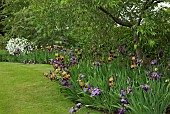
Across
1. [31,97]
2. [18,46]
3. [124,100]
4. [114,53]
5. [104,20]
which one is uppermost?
[104,20]

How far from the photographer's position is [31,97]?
6.17 meters

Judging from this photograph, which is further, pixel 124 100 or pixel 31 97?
pixel 31 97

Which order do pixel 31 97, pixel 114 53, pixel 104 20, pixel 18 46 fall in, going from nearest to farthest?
pixel 104 20 < pixel 31 97 < pixel 114 53 < pixel 18 46

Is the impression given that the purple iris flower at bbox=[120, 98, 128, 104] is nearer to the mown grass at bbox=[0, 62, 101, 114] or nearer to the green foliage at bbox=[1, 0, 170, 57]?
the mown grass at bbox=[0, 62, 101, 114]

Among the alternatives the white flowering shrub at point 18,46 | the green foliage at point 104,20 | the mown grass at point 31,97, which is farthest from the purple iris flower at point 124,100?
the white flowering shrub at point 18,46

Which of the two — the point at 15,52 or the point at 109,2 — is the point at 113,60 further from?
the point at 15,52

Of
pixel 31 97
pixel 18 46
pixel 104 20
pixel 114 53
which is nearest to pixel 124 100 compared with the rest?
pixel 104 20

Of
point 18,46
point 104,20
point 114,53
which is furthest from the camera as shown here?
point 18,46

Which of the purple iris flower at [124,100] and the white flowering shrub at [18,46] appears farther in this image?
the white flowering shrub at [18,46]

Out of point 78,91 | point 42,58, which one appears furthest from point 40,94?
point 42,58

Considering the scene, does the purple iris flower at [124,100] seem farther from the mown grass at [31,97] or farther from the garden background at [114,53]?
the mown grass at [31,97]

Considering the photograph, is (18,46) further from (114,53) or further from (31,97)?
(31,97)

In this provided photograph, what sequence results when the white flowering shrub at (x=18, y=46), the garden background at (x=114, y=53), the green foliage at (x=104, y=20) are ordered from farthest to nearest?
the white flowering shrub at (x=18, y=46), the green foliage at (x=104, y=20), the garden background at (x=114, y=53)

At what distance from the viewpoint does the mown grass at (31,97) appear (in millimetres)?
5398
